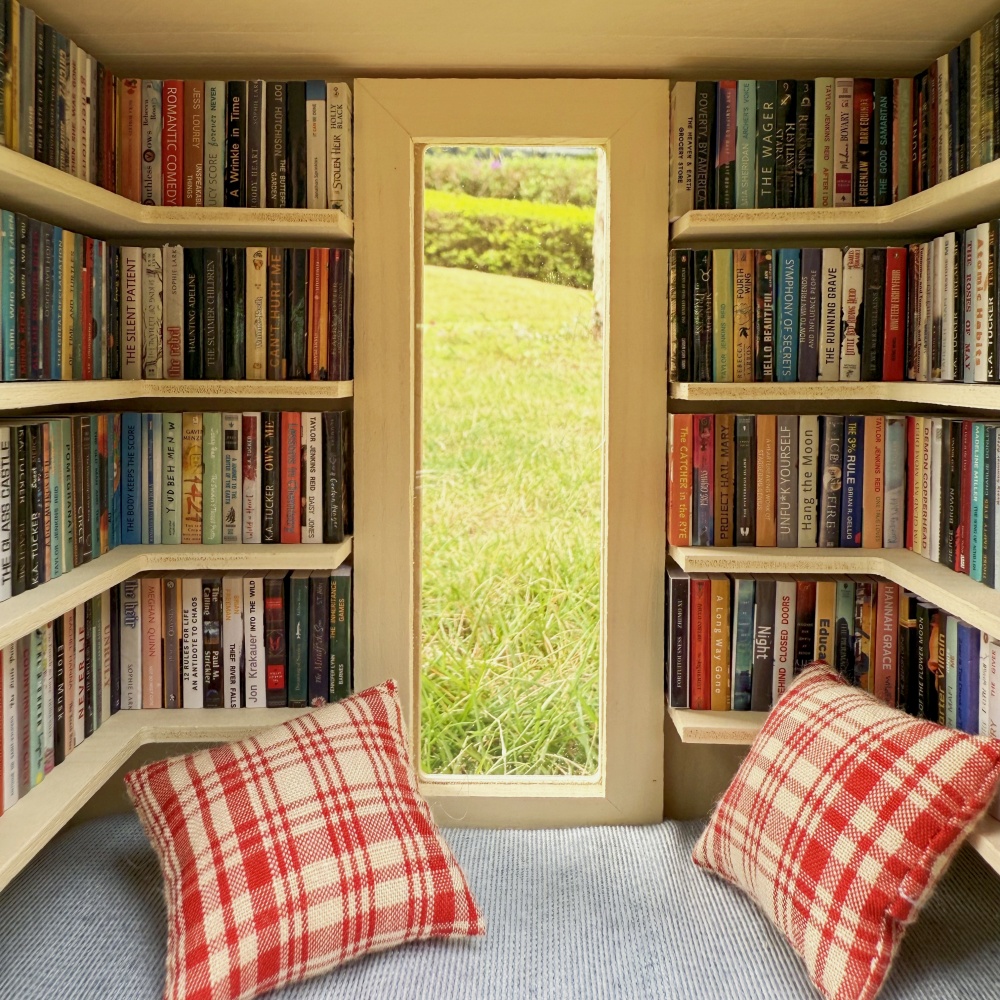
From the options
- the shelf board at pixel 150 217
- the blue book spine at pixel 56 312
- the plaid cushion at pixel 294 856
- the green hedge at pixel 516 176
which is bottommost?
the plaid cushion at pixel 294 856

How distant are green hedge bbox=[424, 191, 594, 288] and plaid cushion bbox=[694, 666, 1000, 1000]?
93 centimetres

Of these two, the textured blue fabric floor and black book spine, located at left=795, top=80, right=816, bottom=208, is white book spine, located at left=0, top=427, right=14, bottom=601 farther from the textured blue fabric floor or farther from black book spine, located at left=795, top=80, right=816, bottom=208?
black book spine, located at left=795, top=80, right=816, bottom=208

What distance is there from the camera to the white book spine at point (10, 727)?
146cm

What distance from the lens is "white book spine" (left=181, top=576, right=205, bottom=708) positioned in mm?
1873

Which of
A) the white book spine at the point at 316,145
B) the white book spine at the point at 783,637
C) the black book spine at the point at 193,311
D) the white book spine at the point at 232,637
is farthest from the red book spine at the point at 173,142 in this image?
the white book spine at the point at 783,637

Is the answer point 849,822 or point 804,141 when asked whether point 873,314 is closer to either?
point 804,141

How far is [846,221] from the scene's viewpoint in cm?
173

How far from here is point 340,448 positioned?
1.86 m

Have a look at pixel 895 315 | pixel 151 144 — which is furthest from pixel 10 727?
pixel 895 315

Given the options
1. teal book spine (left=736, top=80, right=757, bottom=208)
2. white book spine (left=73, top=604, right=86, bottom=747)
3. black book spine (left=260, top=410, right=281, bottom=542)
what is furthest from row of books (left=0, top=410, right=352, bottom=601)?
teal book spine (left=736, top=80, right=757, bottom=208)

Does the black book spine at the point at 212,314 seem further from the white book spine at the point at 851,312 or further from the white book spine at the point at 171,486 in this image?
the white book spine at the point at 851,312

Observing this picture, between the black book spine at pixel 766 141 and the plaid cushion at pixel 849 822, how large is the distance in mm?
887

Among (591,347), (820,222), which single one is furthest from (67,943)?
(820,222)

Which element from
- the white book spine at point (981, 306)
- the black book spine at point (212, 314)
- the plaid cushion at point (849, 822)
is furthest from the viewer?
the black book spine at point (212, 314)
